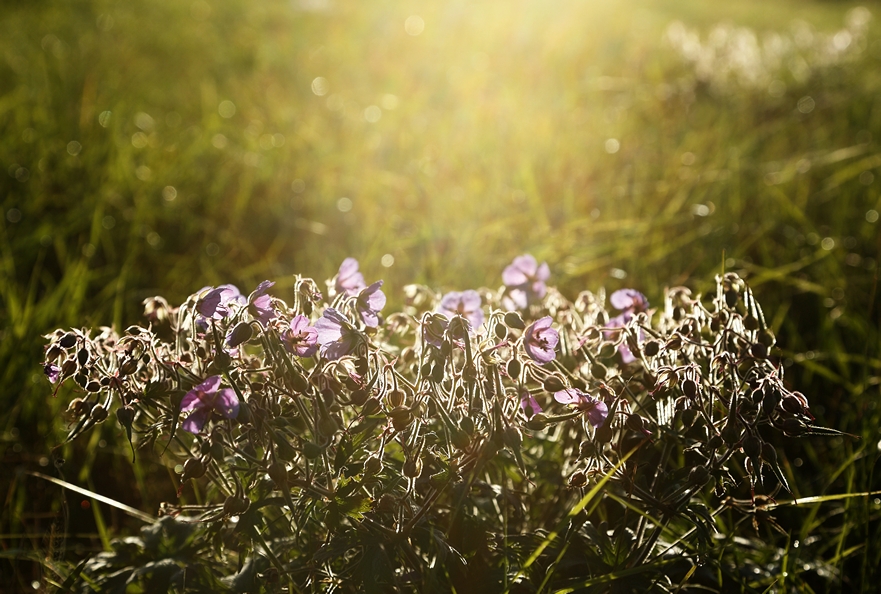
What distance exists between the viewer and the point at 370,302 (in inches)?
58.3

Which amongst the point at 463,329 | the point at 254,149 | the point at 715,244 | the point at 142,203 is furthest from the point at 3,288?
the point at 715,244

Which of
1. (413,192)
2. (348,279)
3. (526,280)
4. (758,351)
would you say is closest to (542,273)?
(526,280)

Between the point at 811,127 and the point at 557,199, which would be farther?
the point at 811,127

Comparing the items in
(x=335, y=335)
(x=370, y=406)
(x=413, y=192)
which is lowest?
(x=413, y=192)

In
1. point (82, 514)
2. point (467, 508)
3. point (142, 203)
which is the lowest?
point (82, 514)

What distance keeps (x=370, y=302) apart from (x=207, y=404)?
0.36 m

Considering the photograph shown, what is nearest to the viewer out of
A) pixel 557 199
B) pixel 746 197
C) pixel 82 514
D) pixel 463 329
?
pixel 463 329

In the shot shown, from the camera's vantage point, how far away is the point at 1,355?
7.95 ft

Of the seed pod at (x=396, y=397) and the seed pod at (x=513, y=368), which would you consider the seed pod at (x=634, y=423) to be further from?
the seed pod at (x=396, y=397)

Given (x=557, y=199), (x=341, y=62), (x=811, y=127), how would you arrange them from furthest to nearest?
(x=341, y=62), (x=811, y=127), (x=557, y=199)

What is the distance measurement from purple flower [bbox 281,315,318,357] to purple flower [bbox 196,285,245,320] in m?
0.12

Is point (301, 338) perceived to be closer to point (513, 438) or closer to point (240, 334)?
point (240, 334)

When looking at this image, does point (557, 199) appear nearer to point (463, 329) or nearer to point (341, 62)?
point (463, 329)

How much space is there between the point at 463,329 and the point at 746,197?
2963 millimetres
